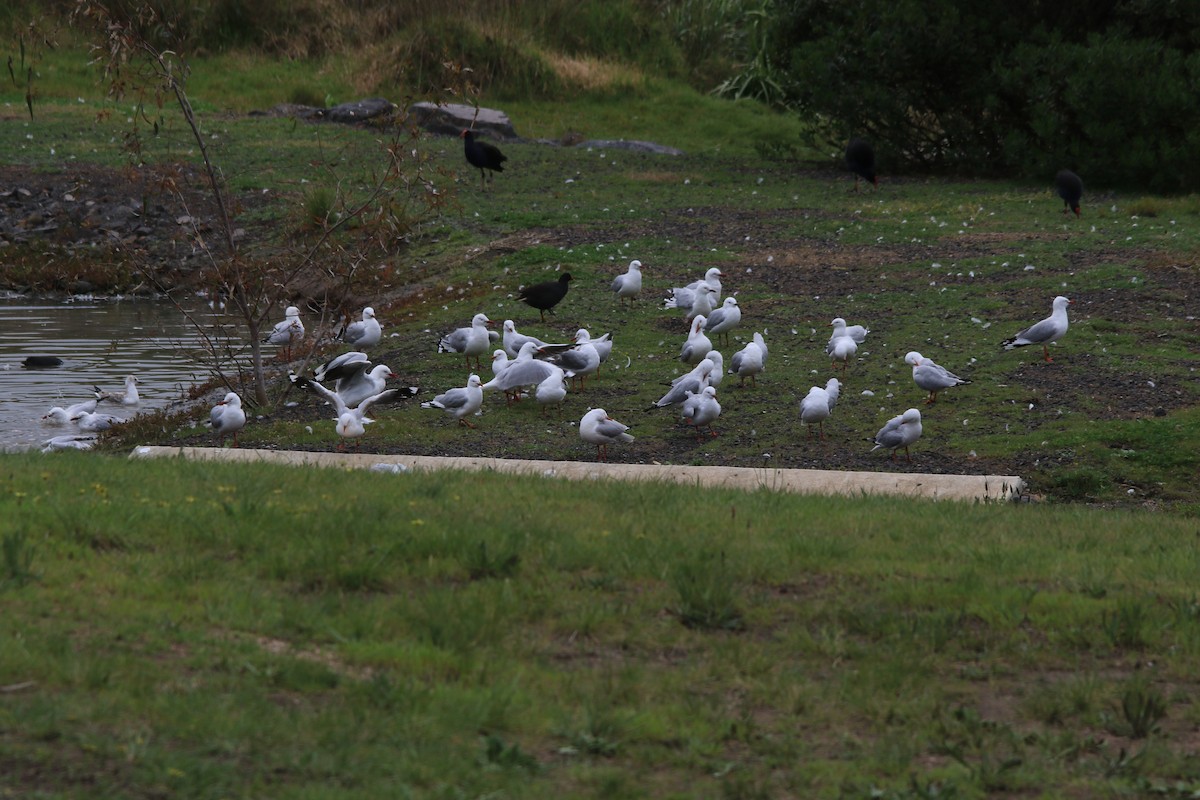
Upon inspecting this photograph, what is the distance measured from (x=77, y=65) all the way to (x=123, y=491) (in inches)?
1110

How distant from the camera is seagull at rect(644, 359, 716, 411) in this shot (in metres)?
12.2

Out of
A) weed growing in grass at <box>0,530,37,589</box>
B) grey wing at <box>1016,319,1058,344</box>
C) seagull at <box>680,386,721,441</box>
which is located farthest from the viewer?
grey wing at <box>1016,319,1058,344</box>

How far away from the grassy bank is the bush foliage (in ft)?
58.5

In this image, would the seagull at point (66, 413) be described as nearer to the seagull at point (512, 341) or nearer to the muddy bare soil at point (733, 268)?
the muddy bare soil at point (733, 268)

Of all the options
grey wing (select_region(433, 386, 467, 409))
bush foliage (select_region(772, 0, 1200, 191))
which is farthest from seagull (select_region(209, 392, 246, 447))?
bush foliage (select_region(772, 0, 1200, 191))

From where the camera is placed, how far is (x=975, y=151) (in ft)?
87.1

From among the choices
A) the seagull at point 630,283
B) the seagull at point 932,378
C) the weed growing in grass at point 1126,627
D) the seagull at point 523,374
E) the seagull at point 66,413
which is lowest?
the seagull at point 66,413

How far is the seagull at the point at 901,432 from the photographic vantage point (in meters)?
10.9

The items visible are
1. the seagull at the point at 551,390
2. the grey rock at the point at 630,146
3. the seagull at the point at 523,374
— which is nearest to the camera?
the seagull at the point at 551,390

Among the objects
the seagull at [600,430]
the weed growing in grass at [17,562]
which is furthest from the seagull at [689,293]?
the weed growing in grass at [17,562]

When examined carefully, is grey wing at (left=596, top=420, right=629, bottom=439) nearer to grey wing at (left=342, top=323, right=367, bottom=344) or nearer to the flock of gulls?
the flock of gulls

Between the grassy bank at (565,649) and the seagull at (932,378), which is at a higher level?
the grassy bank at (565,649)

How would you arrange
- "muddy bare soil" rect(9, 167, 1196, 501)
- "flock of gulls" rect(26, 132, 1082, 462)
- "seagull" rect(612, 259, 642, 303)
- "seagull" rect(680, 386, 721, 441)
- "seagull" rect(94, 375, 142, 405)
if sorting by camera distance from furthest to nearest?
"seagull" rect(612, 259, 642, 303), "seagull" rect(94, 375, 142, 405), "seagull" rect(680, 386, 721, 441), "flock of gulls" rect(26, 132, 1082, 462), "muddy bare soil" rect(9, 167, 1196, 501)

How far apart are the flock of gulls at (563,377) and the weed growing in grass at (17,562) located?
4783 mm
